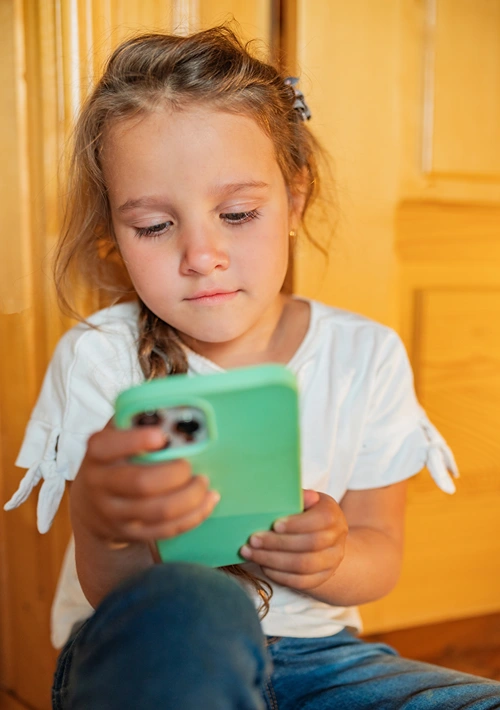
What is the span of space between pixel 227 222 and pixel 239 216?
0.05 ft

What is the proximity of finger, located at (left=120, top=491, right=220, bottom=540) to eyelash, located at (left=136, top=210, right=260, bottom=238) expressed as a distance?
0.30 metres

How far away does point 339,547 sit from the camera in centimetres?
61

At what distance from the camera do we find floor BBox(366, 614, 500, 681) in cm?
117

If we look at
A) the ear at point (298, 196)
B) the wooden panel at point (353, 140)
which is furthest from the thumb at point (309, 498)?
the wooden panel at point (353, 140)

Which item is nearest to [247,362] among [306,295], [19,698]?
[306,295]

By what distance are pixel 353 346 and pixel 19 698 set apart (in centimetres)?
64

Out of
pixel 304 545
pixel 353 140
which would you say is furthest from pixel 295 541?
pixel 353 140

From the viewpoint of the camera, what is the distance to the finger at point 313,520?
546 mm

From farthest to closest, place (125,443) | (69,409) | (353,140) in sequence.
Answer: (353,140)
(69,409)
(125,443)

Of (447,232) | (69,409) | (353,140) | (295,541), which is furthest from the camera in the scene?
(447,232)

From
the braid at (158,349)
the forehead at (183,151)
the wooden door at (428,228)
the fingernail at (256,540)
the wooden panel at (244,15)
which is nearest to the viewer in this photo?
the fingernail at (256,540)

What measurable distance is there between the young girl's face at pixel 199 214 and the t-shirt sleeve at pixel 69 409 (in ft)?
0.32

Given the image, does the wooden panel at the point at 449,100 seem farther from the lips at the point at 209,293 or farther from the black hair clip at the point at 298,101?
the lips at the point at 209,293

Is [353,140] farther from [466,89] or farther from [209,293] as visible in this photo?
[209,293]
